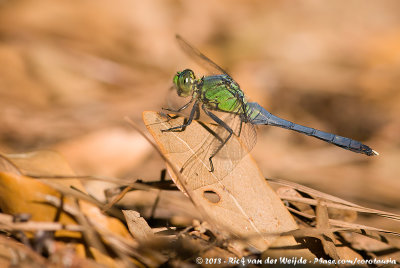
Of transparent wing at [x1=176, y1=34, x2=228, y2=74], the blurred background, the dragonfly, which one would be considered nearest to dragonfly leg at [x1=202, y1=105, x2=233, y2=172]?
the dragonfly

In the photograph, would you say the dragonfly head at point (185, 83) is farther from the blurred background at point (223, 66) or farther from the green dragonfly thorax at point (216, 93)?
the blurred background at point (223, 66)

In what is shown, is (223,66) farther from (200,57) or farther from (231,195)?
(231,195)

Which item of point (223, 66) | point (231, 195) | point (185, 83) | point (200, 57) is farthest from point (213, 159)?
point (223, 66)

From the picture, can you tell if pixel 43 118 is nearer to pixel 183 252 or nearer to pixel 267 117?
pixel 267 117

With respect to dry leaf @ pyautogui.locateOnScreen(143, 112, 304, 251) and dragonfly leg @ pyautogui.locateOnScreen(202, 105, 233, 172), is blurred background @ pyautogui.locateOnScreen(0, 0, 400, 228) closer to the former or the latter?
dragonfly leg @ pyautogui.locateOnScreen(202, 105, 233, 172)

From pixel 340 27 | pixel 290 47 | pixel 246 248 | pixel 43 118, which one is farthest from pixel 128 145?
pixel 340 27
